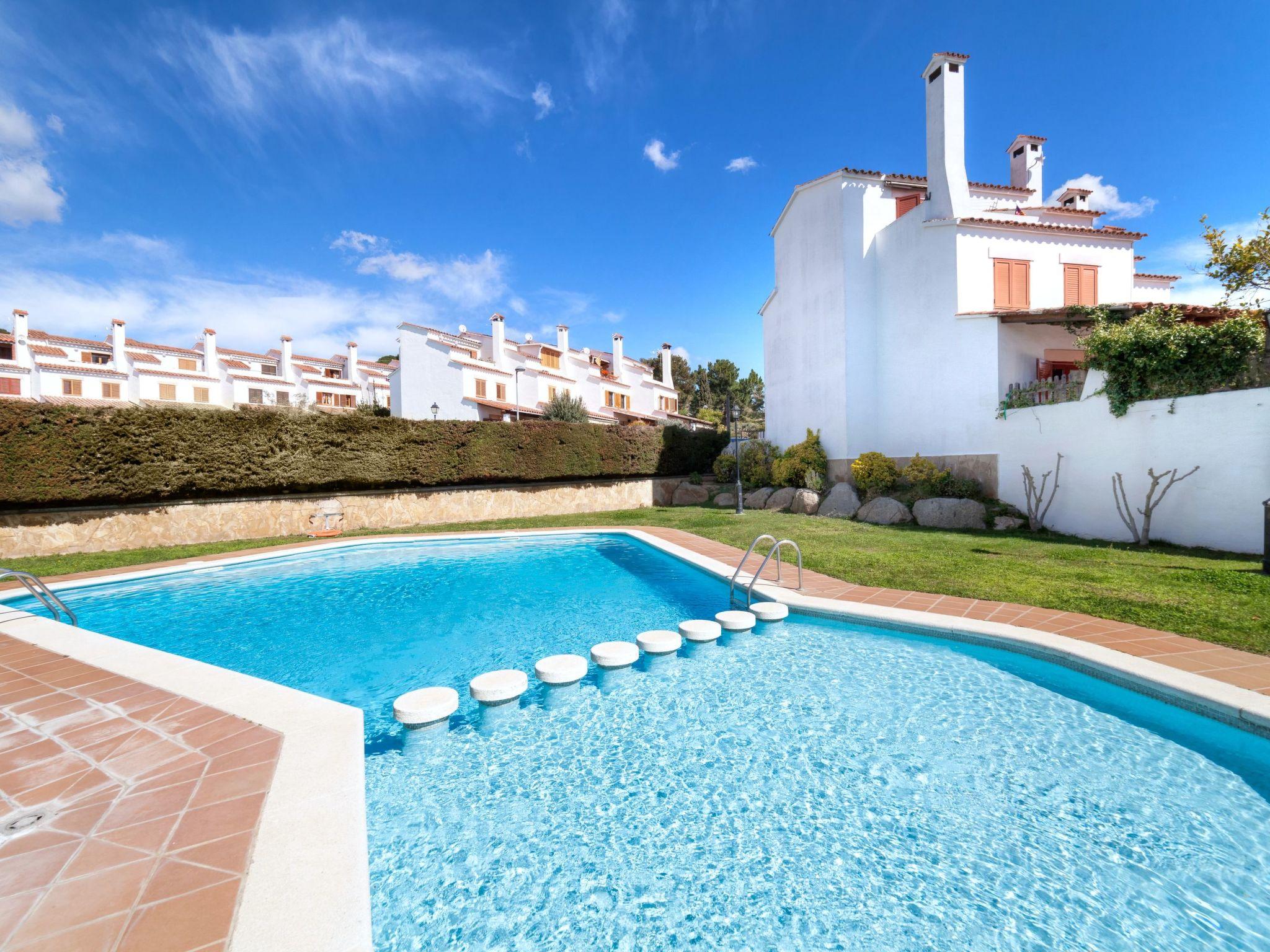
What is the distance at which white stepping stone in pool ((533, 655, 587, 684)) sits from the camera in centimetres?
521

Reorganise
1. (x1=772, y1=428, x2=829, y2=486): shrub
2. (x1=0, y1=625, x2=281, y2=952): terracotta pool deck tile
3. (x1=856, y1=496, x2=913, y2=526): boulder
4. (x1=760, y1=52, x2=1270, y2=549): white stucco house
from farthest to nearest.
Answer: (x1=772, y1=428, x2=829, y2=486): shrub
(x1=760, y1=52, x2=1270, y2=549): white stucco house
(x1=856, y1=496, x2=913, y2=526): boulder
(x1=0, y1=625, x2=281, y2=952): terracotta pool deck tile

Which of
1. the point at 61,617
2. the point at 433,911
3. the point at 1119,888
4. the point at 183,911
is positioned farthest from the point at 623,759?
the point at 61,617

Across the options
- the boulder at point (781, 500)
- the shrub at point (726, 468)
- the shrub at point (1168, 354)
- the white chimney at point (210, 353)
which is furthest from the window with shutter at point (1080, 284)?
the white chimney at point (210, 353)

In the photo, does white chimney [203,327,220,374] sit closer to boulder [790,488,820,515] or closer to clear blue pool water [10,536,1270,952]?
clear blue pool water [10,536,1270,952]

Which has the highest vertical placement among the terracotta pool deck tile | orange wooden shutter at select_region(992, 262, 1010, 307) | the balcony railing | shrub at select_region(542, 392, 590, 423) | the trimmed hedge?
orange wooden shutter at select_region(992, 262, 1010, 307)

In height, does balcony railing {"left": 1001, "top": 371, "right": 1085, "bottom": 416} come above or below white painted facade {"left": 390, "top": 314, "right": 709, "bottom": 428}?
below

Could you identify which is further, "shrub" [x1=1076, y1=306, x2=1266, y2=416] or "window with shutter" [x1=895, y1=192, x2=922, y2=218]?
"window with shutter" [x1=895, y1=192, x2=922, y2=218]

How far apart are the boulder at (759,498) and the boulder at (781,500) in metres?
0.12

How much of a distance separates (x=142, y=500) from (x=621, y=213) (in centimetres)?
2063

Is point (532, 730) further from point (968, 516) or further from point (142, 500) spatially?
point (142, 500)

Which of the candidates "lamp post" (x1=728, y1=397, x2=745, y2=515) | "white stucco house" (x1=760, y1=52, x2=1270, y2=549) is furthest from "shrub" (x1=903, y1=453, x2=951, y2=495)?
"lamp post" (x1=728, y1=397, x2=745, y2=515)

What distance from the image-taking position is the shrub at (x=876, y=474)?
629 inches

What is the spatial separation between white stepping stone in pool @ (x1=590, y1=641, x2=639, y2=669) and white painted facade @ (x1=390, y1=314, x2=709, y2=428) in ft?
79.6

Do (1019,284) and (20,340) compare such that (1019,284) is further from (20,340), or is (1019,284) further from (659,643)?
(20,340)
